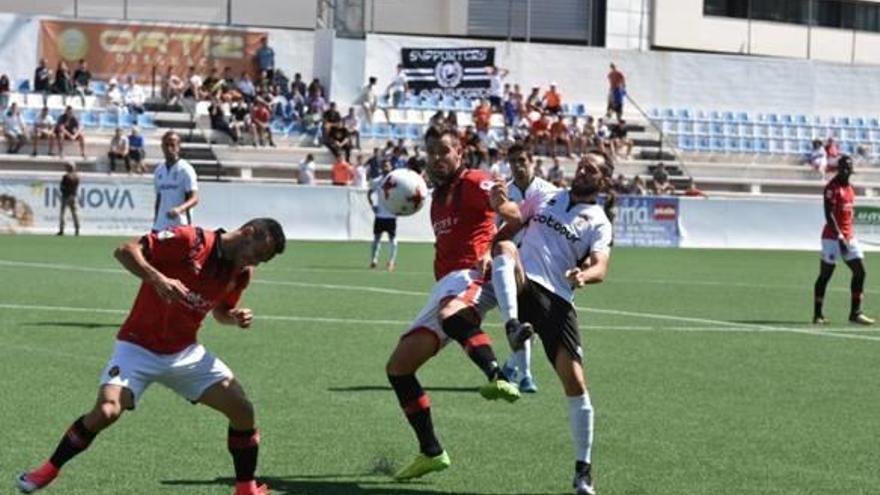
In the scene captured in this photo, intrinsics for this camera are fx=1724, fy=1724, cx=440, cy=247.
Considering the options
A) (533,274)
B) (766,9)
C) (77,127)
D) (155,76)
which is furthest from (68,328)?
(766,9)

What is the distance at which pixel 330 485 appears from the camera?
10.4 meters

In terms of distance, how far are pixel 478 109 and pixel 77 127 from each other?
12.5 metres

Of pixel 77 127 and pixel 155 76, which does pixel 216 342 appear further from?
pixel 155 76

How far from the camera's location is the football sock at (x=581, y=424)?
1017 centimetres

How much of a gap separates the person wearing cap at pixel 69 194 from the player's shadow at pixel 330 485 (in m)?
30.7

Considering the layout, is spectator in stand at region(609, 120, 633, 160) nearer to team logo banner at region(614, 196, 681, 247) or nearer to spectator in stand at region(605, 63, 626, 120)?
spectator in stand at region(605, 63, 626, 120)

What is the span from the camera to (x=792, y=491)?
10453mm

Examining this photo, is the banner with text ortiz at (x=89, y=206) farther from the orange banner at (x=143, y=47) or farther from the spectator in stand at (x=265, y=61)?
the spectator in stand at (x=265, y=61)

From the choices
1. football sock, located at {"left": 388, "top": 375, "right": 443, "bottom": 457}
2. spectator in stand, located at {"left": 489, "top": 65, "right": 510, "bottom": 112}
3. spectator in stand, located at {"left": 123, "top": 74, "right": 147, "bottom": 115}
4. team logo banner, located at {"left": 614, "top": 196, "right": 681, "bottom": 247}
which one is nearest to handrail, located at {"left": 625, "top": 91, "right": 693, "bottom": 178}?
spectator in stand, located at {"left": 489, "top": 65, "right": 510, "bottom": 112}

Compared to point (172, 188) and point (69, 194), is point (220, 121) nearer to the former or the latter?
point (69, 194)

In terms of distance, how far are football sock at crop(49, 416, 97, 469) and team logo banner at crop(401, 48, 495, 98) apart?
4394 cm

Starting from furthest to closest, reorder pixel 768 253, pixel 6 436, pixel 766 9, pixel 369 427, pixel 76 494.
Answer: pixel 766 9
pixel 768 253
pixel 369 427
pixel 6 436
pixel 76 494

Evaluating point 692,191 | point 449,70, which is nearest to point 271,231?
point 692,191

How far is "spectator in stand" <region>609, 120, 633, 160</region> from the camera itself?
53.2 m
